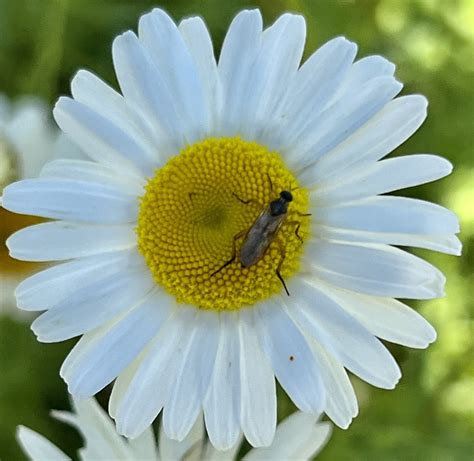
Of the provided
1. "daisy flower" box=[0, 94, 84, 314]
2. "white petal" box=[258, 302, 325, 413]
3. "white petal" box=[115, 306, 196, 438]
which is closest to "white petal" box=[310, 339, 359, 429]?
"white petal" box=[258, 302, 325, 413]

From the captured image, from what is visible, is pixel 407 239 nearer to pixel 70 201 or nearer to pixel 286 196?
pixel 286 196

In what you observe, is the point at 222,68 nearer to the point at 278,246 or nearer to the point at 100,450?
the point at 278,246

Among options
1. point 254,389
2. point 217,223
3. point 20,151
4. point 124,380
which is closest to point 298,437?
point 254,389

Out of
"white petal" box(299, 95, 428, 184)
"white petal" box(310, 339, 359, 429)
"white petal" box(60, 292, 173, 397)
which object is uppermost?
"white petal" box(299, 95, 428, 184)

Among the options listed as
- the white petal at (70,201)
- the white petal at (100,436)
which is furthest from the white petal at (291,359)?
the white petal at (100,436)

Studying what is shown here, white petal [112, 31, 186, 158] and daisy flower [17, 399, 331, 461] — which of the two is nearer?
white petal [112, 31, 186, 158]

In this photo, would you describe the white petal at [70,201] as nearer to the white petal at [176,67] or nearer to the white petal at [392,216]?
the white petal at [176,67]

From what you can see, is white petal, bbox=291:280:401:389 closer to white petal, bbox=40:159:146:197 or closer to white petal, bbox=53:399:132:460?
white petal, bbox=40:159:146:197

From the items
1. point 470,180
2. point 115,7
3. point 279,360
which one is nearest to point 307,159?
point 279,360
